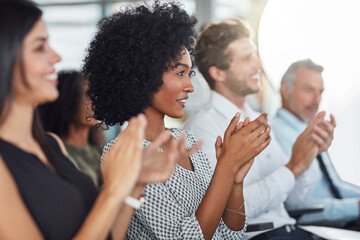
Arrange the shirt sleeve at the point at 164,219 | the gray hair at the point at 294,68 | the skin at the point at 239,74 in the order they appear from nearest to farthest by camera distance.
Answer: the shirt sleeve at the point at 164,219 < the skin at the point at 239,74 < the gray hair at the point at 294,68

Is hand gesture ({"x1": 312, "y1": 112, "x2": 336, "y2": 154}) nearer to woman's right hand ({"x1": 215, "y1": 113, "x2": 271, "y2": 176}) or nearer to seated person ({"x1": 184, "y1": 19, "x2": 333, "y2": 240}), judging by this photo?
seated person ({"x1": 184, "y1": 19, "x2": 333, "y2": 240})

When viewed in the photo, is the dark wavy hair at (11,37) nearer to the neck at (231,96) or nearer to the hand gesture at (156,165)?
the hand gesture at (156,165)

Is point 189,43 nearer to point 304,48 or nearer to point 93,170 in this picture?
point 304,48

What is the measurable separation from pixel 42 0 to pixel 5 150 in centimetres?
394

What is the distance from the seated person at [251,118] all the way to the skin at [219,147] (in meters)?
0.39

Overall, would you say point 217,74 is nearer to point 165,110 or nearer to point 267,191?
point 267,191

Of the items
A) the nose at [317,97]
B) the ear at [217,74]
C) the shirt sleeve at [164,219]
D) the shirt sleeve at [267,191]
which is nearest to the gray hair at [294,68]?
the nose at [317,97]

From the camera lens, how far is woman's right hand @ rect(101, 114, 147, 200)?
937 millimetres

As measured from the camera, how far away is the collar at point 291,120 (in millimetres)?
2377

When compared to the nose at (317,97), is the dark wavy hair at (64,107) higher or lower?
lower

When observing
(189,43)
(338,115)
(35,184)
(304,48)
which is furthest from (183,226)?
(304,48)

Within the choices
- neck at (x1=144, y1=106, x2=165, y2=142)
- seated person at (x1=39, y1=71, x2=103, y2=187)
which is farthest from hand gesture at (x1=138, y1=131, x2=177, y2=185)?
seated person at (x1=39, y1=71, x2=103, y2=187)

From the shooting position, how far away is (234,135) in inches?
55.8

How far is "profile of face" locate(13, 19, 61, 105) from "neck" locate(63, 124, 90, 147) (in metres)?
1.65
